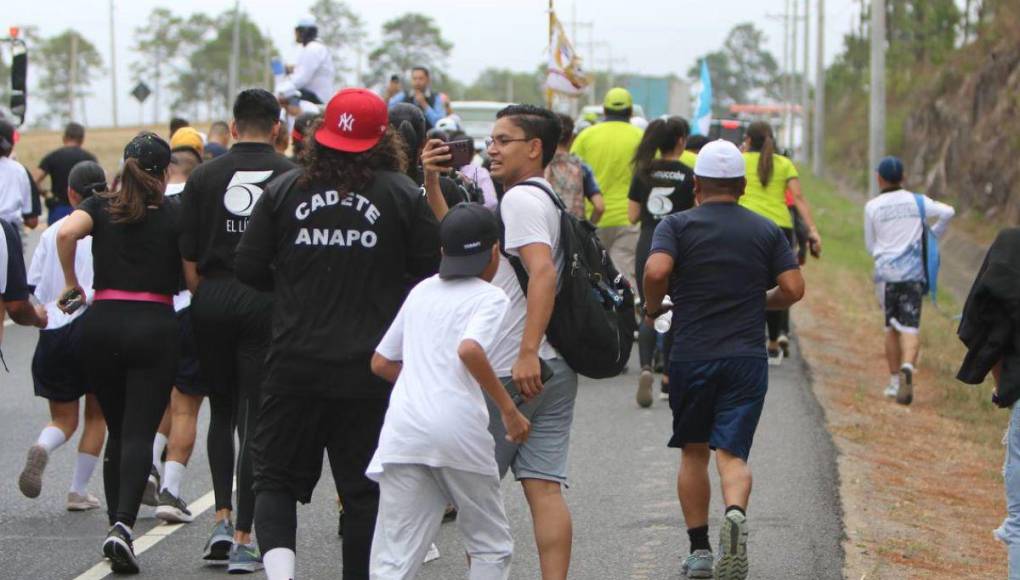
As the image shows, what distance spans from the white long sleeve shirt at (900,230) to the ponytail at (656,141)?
1955 millimetres

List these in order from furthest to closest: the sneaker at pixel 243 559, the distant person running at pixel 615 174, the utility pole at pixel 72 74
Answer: the utility pole at pixel 72 74
the distant person running at pixel 615 174
the sneaker at pixel 243 559

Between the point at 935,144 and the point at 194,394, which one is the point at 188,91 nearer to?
the point at 935,144

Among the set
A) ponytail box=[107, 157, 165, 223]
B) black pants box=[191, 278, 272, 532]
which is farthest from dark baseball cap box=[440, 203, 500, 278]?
ponytail box=[107, 157, 165, 223]

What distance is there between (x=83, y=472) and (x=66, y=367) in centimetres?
54

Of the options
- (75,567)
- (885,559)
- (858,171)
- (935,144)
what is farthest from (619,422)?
(858,171)

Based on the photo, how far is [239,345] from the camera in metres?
6.77

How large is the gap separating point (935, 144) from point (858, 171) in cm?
1958

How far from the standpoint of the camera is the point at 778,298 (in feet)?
22.1

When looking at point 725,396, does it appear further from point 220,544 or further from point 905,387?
point 905,387

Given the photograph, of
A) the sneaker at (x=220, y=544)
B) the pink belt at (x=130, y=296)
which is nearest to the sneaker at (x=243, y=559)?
the sneaker at (x=220, y=544)

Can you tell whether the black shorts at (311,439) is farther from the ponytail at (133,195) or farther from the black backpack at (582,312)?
the ponytail at (133,195)

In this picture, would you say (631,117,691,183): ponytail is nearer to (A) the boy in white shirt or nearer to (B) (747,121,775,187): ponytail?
(B) (747,121,775,187): ponytail

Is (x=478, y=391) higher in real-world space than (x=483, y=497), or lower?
higher

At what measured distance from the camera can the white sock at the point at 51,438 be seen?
25.7 ft
